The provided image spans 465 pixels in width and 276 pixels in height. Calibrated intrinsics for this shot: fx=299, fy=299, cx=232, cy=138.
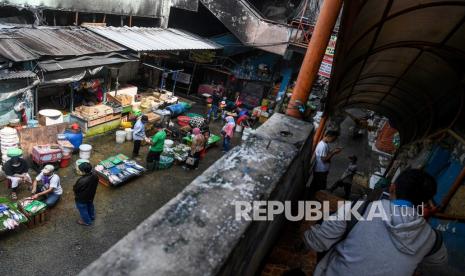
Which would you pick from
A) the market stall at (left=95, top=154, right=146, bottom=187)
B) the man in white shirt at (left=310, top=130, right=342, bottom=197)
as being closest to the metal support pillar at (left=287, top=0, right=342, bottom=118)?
the man in white shirt at (left=310, top=130, right=342, bottom=197)

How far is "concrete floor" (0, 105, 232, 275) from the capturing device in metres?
6.85

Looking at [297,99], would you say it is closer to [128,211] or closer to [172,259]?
[172,259]

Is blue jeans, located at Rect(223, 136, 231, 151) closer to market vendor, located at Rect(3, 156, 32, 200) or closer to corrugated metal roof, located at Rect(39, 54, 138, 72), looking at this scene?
corrugated metal roof, located at Rect(39, 54, 138, 72)

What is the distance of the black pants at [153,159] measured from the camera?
37.1 feet

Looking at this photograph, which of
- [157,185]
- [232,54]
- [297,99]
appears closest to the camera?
[297,99]

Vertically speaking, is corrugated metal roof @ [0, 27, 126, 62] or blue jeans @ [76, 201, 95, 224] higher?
corrugated metal roof @ [0, 27, 126, 62]

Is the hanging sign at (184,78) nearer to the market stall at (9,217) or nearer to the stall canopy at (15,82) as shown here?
the stall canopy at (15,82)

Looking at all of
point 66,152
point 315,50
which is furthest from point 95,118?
point 315,50

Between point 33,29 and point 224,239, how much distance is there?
14202mm

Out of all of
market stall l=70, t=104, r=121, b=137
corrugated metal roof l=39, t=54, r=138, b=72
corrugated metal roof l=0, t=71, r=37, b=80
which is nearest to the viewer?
corrugated metal roof l=0, t=71, r=37, b=80

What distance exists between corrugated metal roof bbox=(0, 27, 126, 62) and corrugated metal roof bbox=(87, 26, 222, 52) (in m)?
0.69

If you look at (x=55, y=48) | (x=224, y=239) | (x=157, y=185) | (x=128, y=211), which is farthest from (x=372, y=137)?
(x=224, y=239)

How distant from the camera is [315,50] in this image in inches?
186

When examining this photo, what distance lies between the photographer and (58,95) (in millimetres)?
13922
